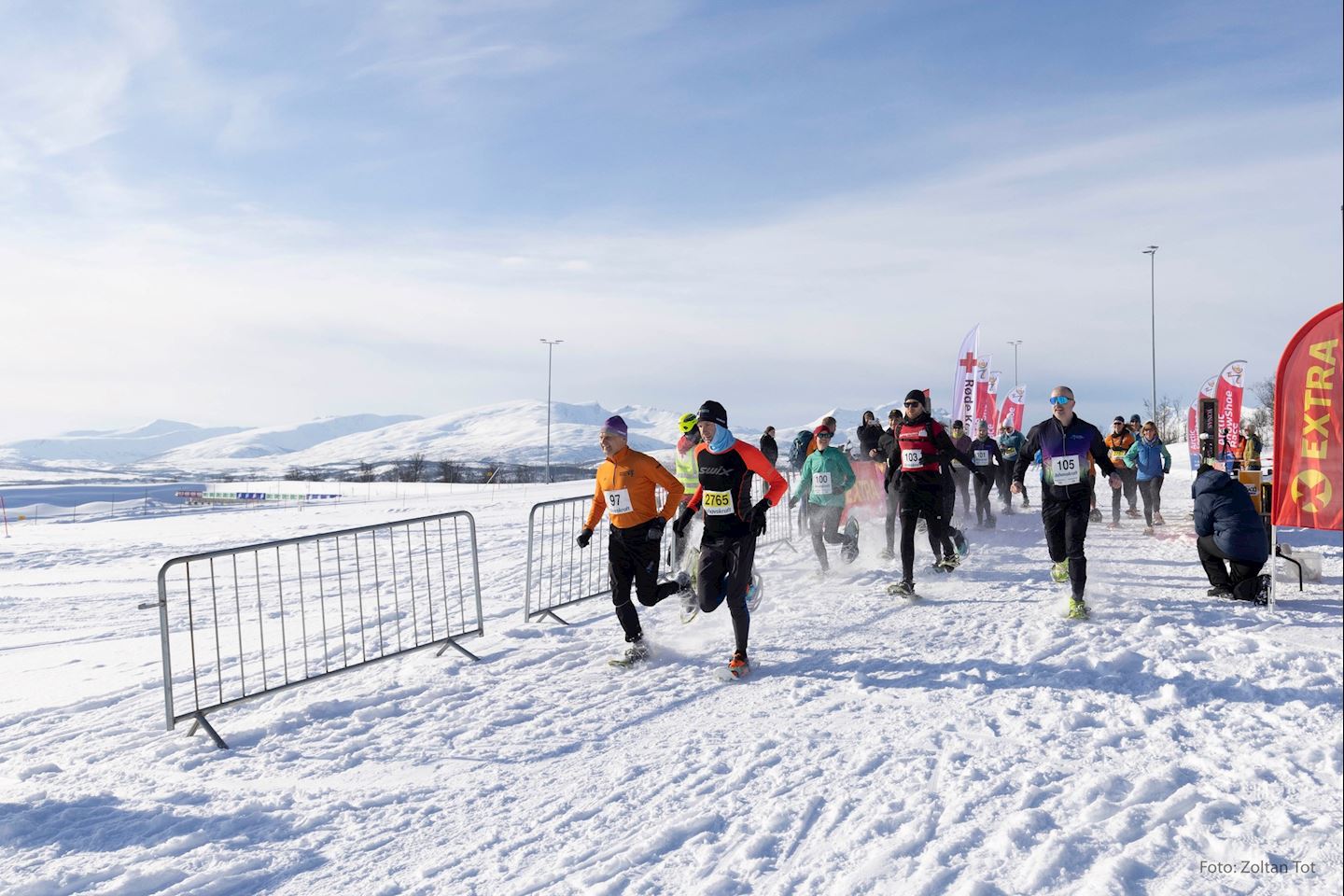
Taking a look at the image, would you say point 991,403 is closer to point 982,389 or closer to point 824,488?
point 982,389

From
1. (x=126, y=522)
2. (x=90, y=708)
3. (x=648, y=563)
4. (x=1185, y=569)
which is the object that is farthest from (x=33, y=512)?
(x=1185, y=569)

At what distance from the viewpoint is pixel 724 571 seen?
6.36 m

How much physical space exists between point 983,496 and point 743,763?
1063 centimetres

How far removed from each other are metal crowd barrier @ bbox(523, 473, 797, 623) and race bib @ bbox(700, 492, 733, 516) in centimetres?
173

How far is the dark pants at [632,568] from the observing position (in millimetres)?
6461

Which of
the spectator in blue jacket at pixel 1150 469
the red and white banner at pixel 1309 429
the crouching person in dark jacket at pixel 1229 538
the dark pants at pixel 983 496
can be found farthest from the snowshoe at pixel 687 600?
the spectator in blue jacket at pixel 1150 469

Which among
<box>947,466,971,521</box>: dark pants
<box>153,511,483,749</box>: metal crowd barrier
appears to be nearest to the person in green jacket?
<box>153,511,483,749</box>: metal crowd barrier

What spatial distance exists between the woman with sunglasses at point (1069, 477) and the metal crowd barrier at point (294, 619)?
16.3 ft

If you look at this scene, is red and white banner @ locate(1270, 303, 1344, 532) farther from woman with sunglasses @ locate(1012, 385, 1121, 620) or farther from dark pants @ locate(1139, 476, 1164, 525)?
dark pants @ locate(1139, 476, 1164, 525)

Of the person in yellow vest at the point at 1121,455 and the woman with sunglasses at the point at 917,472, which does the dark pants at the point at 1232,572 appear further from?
the person in yellow vest at the point at 1121,455

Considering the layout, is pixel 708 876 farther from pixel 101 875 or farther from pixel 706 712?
pixel 101 875

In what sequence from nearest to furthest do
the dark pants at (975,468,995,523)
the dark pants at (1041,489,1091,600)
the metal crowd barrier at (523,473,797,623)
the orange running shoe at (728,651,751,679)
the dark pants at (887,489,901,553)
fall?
1. the orange running shoe at (728,651,751,679)
2. the dark pants at (1041,489,1091,600)
3. the metal crowd barrier at (523,473,797,623)
4. the dark pants at (887,489,901,553)
5. the dark pants at (975,468,995,523)

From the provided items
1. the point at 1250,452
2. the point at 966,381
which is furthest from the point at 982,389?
the point at 1250,452

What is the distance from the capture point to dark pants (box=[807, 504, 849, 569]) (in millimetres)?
9672
